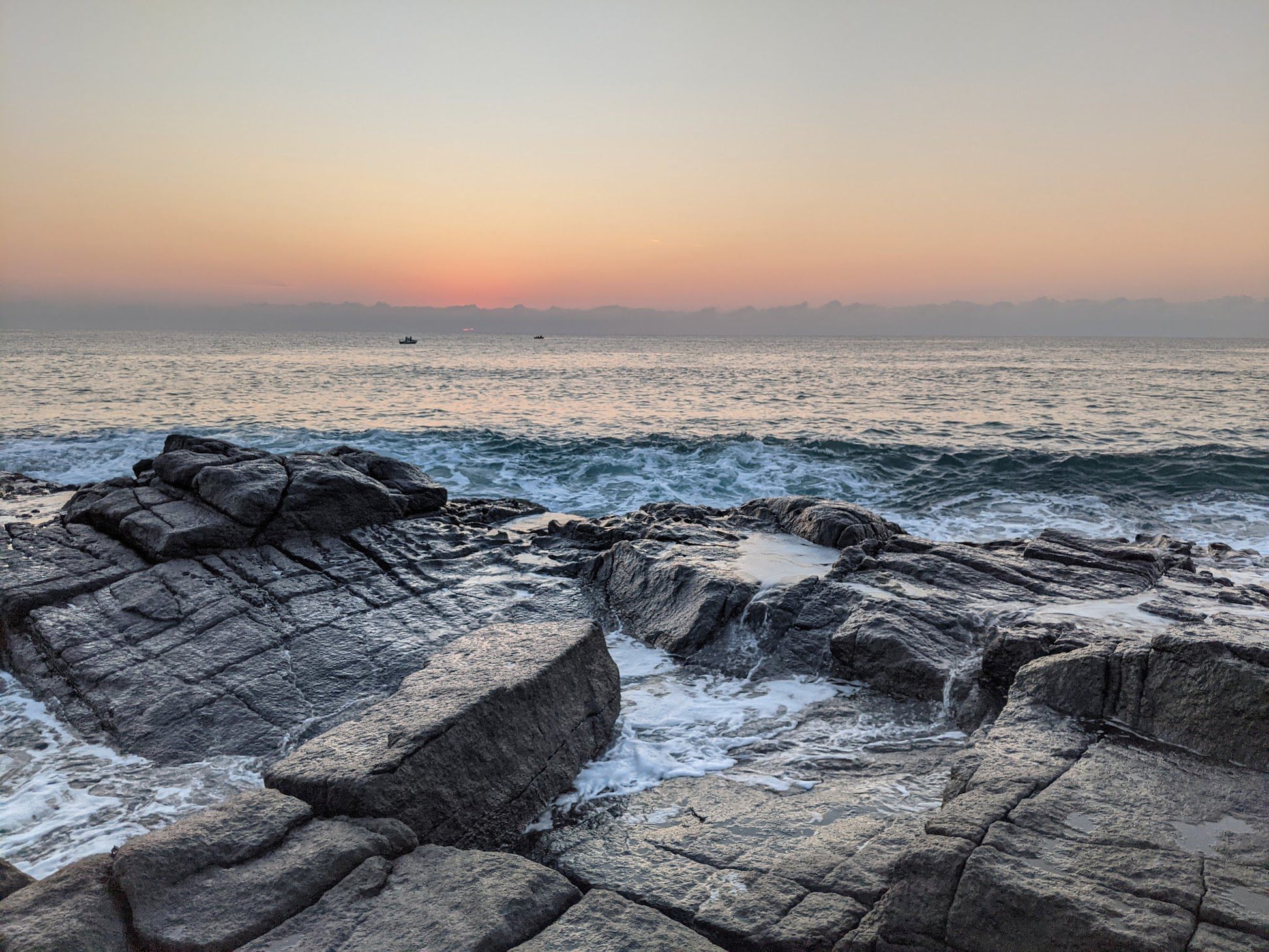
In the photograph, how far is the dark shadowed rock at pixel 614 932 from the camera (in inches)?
121

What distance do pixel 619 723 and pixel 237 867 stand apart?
3210 millimetres

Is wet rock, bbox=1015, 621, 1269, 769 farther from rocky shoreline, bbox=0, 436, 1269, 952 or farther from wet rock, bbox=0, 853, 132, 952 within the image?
wet rock, bbox=0, 853, 132, 952

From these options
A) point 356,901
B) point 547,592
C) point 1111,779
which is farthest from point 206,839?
point 547,592

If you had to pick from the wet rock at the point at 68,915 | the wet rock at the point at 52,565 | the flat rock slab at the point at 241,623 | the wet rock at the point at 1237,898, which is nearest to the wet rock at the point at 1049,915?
the wet rock at the point at 1237,898

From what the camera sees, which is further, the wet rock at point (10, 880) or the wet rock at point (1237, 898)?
the wet rock at point (10, 880)

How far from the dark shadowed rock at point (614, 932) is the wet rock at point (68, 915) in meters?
1.75

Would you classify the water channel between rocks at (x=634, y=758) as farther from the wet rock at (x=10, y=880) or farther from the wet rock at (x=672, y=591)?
the wet rock at (x=10, y=880)

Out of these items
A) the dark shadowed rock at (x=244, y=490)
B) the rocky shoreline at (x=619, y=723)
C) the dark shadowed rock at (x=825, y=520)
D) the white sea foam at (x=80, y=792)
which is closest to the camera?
the rocky shoreline at (x=619, y=723)

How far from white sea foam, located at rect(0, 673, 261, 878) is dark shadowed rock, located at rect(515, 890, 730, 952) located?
3.36 meters

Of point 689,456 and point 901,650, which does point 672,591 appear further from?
point 689,456

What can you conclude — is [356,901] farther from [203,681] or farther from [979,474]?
[979,474]

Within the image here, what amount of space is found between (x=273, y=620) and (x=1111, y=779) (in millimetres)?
7436

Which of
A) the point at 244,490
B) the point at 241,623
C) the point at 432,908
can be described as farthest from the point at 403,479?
the point at 432,908

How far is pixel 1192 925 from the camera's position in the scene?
Answer: 2887mm
